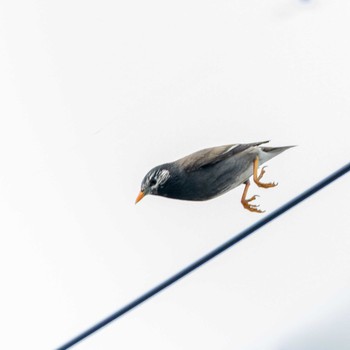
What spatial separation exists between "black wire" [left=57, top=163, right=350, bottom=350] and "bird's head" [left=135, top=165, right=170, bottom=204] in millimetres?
217

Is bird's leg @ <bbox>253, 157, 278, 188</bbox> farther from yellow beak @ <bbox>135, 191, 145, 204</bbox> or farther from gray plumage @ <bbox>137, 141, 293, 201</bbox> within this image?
yellow beak @ <bbox>135, 191, 145, 204</bbox>

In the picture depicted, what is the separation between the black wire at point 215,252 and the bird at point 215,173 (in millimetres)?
213

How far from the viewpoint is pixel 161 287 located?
4.11 feet

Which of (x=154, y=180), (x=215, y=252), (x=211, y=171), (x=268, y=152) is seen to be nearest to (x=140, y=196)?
(x=154, y=180)

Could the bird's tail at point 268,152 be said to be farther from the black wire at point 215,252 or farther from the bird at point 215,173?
the black wire at point 215,252

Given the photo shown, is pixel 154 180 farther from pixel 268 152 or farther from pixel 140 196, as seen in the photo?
pixel 268 152

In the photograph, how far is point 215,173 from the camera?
4.61 feet

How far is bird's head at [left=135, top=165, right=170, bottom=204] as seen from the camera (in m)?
1.44

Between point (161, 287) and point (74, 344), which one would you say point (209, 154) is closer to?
point (161, 287)

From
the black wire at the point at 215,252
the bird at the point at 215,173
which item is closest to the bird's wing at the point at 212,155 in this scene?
the bird at the point at 215,173

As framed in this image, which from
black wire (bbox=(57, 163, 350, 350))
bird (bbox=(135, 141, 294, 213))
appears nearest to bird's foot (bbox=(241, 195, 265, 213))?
bird (bbox=(135, 141, 294, 213))

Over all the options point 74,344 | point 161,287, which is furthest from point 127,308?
point 74,344

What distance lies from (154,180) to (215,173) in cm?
12

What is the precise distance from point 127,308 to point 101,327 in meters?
0.11
